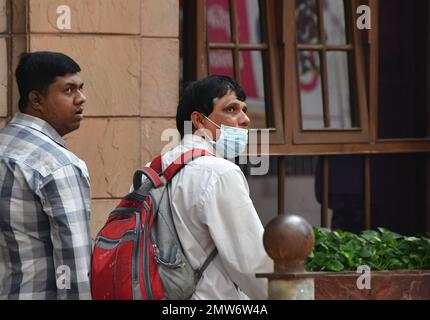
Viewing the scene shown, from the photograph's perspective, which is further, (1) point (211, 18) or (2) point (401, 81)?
(2) point (401, 81)

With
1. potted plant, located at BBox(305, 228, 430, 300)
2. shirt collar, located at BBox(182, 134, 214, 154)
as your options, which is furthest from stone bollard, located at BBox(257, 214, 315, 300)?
potted plant, located at BBox(305, 228, 430, 300)

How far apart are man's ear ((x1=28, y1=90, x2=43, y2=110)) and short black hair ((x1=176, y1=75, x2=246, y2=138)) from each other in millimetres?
626

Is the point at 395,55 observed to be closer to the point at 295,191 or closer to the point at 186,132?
the point at 295,191

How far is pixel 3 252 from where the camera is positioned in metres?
4.92

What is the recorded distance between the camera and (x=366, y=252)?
738 cm

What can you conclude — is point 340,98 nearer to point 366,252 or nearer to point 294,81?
point 294,81

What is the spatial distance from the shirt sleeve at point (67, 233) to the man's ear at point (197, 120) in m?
0.66

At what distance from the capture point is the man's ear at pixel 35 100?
16.6ft

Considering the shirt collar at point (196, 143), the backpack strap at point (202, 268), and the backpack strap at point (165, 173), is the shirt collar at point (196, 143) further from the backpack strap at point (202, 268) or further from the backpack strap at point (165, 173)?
the backpack strap at point (202, 268)

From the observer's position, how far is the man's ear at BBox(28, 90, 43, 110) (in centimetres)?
506

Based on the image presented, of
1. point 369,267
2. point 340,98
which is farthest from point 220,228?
point 340,98

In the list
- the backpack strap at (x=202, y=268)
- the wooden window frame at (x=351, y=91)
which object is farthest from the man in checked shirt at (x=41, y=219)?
the wooden window frame at (x=351, y=91)

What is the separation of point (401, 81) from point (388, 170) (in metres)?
0.68
